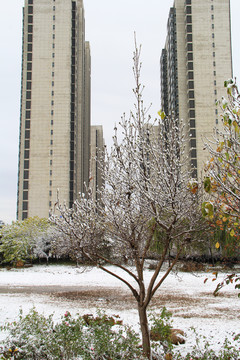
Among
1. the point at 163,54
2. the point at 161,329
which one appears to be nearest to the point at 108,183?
the point at 161,329

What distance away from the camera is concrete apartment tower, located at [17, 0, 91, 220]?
2808 inches

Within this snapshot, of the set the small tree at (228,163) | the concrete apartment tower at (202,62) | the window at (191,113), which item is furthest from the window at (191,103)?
the small tree at (228,163)

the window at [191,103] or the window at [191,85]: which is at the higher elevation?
the window at [191,85]

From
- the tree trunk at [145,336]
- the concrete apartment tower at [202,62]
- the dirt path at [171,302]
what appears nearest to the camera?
the tree trunk at [145,336]

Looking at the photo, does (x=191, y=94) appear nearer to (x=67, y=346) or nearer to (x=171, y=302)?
(x=171, y=302)

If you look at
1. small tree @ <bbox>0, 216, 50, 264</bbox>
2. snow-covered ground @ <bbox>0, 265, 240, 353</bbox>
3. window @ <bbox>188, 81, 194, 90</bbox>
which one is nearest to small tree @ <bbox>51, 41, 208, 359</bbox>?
snow-covered ground @ <bbox>0, 265, 240, 353</bbox>

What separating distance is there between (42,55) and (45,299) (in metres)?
69.9

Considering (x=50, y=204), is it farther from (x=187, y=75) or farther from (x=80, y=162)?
(x=187, y=75)

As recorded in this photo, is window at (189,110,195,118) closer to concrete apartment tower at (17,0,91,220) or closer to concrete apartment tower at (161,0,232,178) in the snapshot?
concrete apartment tower at (161,0,232,178)

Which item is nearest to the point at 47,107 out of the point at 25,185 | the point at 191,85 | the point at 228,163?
the point at 25,185

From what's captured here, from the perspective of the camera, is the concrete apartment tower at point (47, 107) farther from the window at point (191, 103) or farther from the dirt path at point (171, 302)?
the dirt path at point (171, 302)

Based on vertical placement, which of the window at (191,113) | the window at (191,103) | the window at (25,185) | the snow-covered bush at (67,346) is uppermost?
the window at (191,103)

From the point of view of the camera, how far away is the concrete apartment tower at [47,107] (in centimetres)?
7131

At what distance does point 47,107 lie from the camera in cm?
7475
